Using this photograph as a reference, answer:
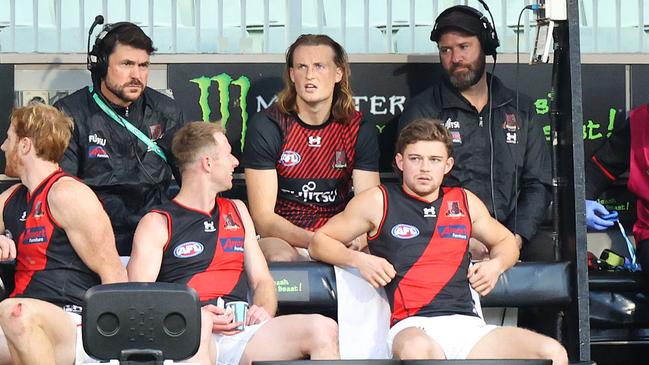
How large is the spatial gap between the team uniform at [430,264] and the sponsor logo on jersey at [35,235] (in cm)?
140

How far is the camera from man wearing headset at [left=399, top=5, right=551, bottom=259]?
23.3ft

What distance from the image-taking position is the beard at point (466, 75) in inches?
281

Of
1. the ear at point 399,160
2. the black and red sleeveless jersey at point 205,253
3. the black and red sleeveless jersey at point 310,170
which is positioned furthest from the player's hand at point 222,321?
the black and red sleeveless jersey at point 310,170

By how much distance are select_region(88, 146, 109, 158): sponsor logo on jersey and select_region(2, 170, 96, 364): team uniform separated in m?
0.82

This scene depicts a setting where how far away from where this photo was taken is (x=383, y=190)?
6.30 m

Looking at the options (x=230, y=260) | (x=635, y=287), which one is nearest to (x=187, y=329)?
(x=230, y=260)

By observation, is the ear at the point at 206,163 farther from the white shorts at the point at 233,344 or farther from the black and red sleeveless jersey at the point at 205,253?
the white shorts at the point at 233,344

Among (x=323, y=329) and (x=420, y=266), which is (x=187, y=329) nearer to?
(x=323, y=329)

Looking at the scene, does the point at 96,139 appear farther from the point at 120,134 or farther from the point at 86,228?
the point at 86,228

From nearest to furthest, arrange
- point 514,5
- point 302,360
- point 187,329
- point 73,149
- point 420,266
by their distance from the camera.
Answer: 1. point 187,329
2. point 302,360
3. point 420,266
4. point 73,149
5. point 514,5

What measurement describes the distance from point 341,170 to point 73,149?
1.29 metres

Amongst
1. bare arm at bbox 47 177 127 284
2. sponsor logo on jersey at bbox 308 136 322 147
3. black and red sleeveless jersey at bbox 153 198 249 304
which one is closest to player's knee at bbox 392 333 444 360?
black and red sleeveless jersey at bbox 153 198 249 304

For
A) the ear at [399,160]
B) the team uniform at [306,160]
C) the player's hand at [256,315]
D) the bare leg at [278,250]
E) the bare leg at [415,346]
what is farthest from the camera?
the team uniform at [306,160]

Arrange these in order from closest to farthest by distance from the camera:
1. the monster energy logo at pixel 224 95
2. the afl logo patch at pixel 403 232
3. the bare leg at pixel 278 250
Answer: the afl logo patch at pixel 403 232, the bare leg at pixel 278 250, the monster energy logo at pixel 224 95
